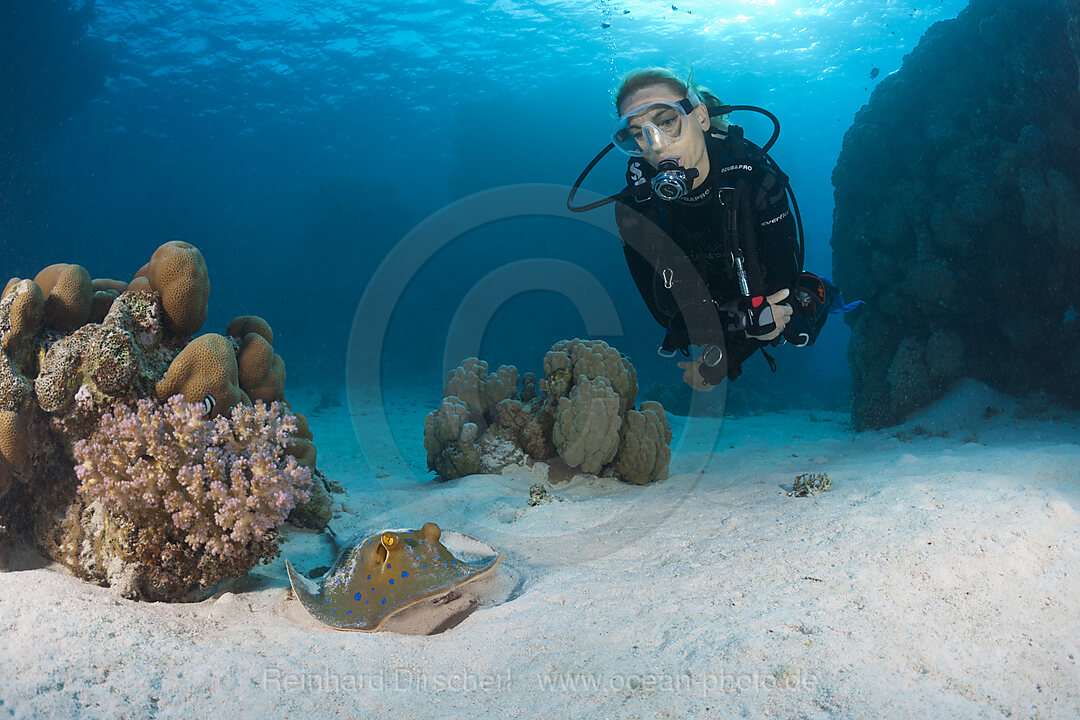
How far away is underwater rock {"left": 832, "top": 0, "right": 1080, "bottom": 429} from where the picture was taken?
912 centimetres

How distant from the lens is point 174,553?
2.87 metres

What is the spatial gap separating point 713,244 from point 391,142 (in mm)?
44980

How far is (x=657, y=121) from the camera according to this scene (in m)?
4.37

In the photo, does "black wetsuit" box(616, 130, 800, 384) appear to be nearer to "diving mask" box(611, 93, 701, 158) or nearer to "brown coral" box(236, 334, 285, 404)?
"diving mask" box(611, 93, 701, 158)

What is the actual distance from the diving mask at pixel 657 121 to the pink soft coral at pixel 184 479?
3821mm

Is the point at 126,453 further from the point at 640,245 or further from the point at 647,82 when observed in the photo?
the point at 647,82

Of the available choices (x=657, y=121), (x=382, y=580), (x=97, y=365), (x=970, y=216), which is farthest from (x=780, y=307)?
(x=970, y=216)

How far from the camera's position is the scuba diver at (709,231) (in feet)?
13.7

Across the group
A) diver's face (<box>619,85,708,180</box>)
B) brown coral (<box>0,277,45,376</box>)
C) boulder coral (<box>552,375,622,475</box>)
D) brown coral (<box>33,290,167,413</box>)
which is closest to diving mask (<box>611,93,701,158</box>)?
diver's face (<box>619,85,708,180</box>)

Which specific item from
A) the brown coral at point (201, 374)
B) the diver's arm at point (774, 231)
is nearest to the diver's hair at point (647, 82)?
the diver's arm at point (774, 231)

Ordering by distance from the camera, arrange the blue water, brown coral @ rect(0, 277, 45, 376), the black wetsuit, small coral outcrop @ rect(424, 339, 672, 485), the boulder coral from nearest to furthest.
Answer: brown coral @ rect(0, 277, 45, 376) < the black wetsuit < the boulder coral < small coral outcrop @ rect(424, 339, 672, 485) < the blue water

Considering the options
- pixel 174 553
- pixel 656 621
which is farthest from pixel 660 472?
pixel 174 553

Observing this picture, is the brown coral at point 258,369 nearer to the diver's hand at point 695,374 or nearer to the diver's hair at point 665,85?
the diver's hand at point 695,374

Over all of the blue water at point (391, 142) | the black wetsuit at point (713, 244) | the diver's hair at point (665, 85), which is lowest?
the black wetsuit at point (713, 244)
